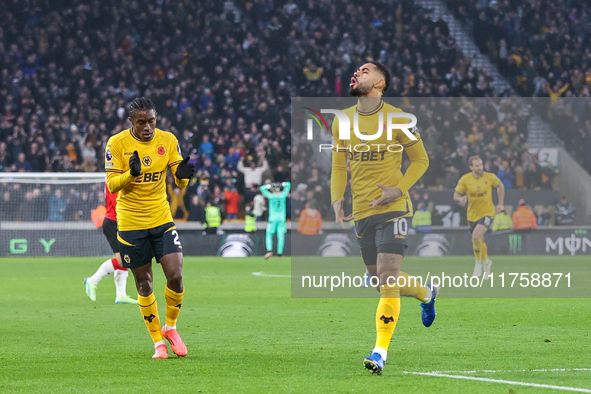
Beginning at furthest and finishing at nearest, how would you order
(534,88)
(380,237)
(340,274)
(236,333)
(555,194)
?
(534,88) < (555,194) < (340,274) < (236,333) < (380,237)

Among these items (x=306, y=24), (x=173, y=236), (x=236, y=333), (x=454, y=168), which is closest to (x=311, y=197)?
(x=454, y=168)

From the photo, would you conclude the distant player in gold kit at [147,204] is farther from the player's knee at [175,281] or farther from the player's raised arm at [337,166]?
the player's raised arm at [337,166]

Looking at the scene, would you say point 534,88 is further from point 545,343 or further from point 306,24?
point 545,343

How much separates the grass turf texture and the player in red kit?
31 centimetres

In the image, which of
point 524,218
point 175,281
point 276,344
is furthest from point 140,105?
point 524,218

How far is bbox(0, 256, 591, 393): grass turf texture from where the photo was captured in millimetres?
6105

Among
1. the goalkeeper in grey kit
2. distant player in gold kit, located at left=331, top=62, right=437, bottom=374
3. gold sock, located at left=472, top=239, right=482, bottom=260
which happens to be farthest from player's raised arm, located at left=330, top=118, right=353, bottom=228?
the goalkeeper in grey kit

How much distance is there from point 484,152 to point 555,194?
2.39 m

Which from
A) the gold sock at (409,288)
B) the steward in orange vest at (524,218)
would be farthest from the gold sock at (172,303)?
the steward in orange vest at (524,218)

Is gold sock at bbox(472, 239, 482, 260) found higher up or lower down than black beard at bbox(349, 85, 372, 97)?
lower down

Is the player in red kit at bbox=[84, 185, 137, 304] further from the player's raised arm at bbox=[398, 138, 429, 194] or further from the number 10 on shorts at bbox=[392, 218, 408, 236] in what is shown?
the number 10 on shorts at bbox=[392, 218, 408, 236]

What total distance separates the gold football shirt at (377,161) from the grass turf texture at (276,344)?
4.23ft

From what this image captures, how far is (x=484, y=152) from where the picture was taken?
80.1 ft

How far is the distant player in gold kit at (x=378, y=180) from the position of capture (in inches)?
266
